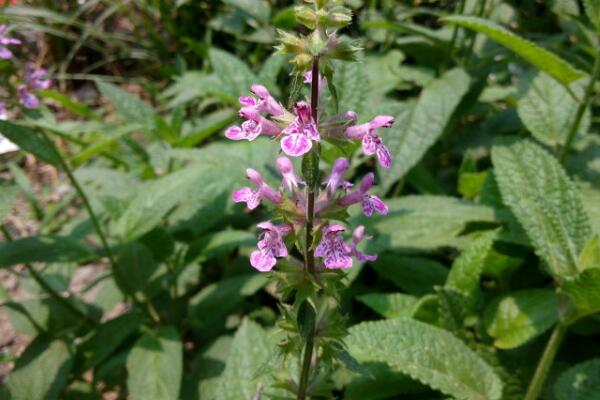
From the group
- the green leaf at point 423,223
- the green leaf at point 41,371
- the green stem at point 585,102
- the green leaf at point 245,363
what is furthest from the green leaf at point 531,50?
the green leaf at point 41,371

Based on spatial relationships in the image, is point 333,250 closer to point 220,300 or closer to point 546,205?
point 546,205

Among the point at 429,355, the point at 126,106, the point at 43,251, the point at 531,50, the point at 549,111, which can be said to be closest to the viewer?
the point at 429,355

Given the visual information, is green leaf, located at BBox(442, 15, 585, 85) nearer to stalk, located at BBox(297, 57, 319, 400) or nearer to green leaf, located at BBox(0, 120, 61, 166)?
stalk, located at BBox(297, 57, 319, 400)

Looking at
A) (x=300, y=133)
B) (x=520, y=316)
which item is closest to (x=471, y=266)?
(x=520, y=316)

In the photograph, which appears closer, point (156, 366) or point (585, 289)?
point (585, 289)

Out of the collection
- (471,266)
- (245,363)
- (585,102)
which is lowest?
(245,363)

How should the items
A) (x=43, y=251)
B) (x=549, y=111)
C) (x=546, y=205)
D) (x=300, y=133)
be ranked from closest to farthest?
1. (x=300, y=133)
2. (x=546, y=205)
3. (x=43, y=251)
4. (x=549, y=111)

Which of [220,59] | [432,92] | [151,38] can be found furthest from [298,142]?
[151,38]

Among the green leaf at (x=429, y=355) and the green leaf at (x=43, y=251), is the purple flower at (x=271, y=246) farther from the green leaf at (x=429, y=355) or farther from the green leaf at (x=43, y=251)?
the green leaf at (x=43, y=251)
